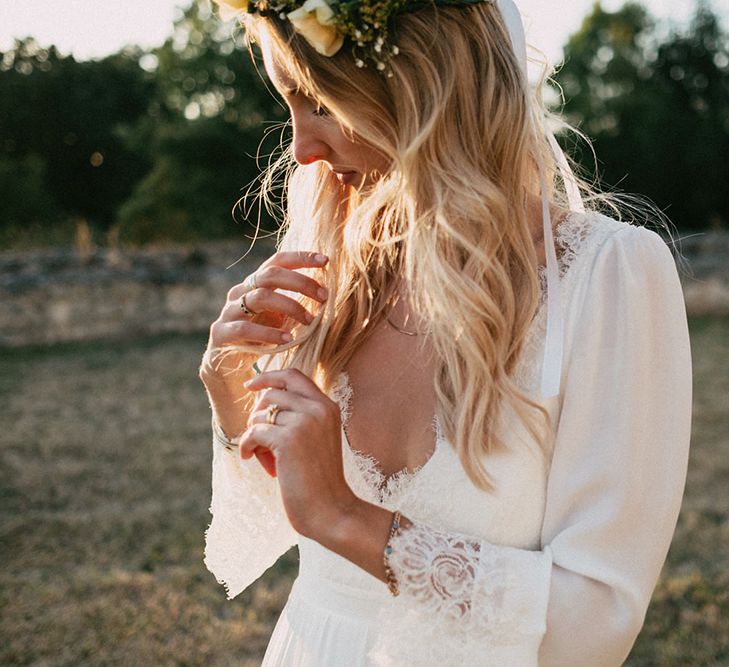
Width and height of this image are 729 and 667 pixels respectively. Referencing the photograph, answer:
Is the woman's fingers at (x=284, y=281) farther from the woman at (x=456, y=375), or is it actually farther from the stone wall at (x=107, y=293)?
the stone wall at (x=107, y=293)

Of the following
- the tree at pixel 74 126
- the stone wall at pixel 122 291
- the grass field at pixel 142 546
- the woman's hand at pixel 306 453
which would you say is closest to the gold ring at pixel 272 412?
the woman's hand at pixel 306 453

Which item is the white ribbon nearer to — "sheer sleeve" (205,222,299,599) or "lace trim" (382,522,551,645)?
"lace trim" (382,522,551,645)

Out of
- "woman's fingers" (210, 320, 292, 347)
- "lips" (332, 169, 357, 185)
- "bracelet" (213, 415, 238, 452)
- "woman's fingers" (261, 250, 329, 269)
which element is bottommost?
"bracelet" (213, 415, 238, 452)

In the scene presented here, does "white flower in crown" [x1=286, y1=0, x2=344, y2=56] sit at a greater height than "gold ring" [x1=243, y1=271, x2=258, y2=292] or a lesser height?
greater

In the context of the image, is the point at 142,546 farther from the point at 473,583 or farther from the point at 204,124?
the point at 204,124

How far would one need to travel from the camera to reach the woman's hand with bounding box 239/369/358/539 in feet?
4.24

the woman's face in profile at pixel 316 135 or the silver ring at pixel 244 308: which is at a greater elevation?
the woman's face in profile at pixel 316 135

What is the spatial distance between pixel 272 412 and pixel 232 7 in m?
0.74

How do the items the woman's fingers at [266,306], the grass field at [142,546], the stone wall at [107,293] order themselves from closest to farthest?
the woman's fingers at [266,306] → the grass field at [142,546] → the stone wall at [107,293]

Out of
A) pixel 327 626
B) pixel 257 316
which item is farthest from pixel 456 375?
pixel 327 626

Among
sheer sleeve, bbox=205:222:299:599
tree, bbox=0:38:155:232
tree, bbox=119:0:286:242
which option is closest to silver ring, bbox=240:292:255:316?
sheer sleeve, bbox=205:222:299:599

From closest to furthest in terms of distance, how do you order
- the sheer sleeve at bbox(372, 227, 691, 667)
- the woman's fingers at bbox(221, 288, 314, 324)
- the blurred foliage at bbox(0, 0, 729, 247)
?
the sheer sleeve at bbox(372, 227, 691, 667)
the woman's fingers at bbox(221, 288, 314, 324)
the blurred foliage at bbox(0, 0, 729, 247)

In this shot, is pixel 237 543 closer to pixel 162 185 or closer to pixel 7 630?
pixel 7 630

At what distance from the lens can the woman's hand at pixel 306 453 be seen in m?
1.29
